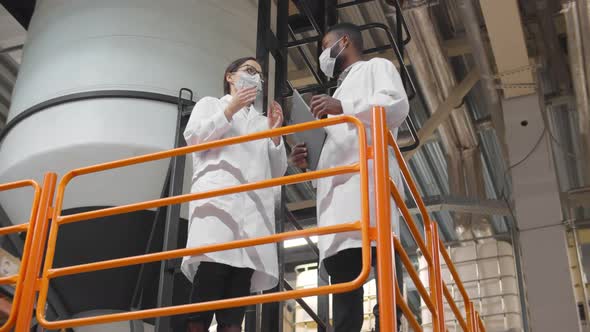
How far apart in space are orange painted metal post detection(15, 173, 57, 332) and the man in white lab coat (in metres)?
1.32

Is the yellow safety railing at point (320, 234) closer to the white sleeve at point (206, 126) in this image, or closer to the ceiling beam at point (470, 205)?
the white sleeve at point (206, 126)

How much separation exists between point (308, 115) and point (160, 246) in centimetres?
167

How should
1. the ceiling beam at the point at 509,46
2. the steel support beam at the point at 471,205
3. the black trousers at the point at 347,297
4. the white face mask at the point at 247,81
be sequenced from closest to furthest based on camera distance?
1. the black trousers at the point at 347,297
2. the white face mask at the point at 247,81
3. the ceiling beam at the point at 509,46
4. the steel support beam at the point at 471,205

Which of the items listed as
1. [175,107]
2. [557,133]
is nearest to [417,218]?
[557,133]

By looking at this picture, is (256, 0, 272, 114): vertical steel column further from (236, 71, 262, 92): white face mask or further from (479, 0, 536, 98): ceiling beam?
(479, 0, 536, 98): ceiling beam

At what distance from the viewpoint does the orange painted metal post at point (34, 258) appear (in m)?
3.65

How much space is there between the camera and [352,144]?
12.7 feet

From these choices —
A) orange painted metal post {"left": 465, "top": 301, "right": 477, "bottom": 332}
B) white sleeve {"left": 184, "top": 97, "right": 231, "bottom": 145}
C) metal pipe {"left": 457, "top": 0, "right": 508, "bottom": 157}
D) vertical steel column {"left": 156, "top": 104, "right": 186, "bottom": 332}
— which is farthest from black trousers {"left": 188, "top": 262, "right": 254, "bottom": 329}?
metal pipe {"left": 457, "top": 0, "right": 508, "bottom": 157}

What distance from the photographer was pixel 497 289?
9.97 meters

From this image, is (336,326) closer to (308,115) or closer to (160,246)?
(308,115)

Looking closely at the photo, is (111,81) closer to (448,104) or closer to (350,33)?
(350,33)

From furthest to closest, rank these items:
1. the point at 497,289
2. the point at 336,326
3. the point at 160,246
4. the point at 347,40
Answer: the point at 497,289 → the point at 160,246 → the point at 347,40 → the point at 336,326

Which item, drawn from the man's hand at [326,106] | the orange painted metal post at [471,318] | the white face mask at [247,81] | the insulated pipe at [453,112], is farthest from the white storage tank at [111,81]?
the insulated pipe at [453,112]

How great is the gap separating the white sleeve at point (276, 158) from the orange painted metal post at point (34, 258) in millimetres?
1243
